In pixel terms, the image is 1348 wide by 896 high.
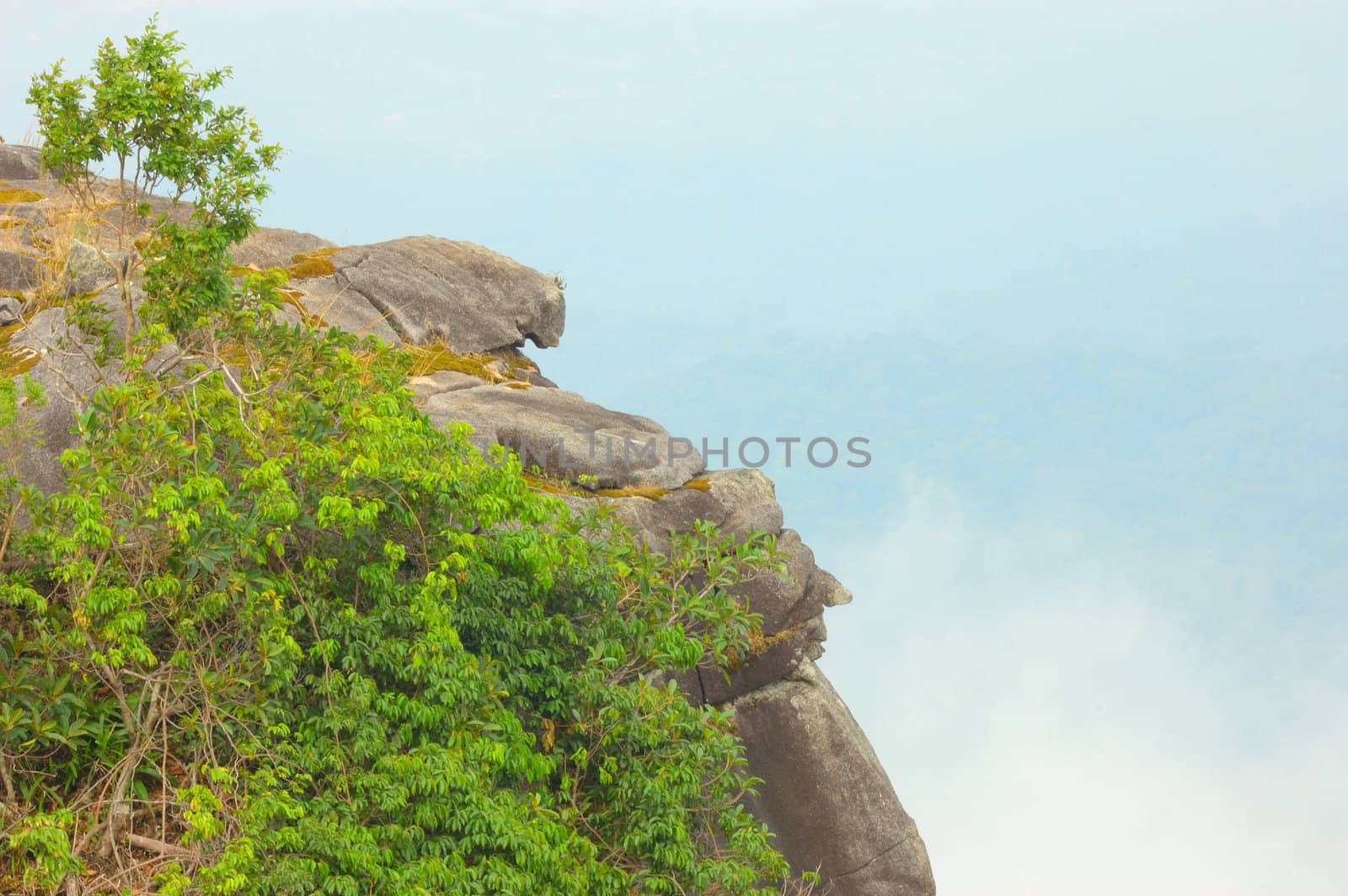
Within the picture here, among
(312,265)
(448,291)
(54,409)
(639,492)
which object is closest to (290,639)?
(54,409)

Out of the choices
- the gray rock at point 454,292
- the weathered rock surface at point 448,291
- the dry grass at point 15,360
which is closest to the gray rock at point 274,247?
the weathered rock surface at point 448,291

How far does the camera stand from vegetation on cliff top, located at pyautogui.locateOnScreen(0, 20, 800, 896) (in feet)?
27.9

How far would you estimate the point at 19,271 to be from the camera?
15.9 metres

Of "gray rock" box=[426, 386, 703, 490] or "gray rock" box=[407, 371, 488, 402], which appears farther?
"gray rock" box=[407, 371, 488, 402]

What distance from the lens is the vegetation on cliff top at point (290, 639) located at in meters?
8.49

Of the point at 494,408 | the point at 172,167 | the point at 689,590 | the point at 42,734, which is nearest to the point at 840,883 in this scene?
the point at 689,590

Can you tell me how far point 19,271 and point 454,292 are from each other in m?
7.20

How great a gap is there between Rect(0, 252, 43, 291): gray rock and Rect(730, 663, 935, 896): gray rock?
1031cm

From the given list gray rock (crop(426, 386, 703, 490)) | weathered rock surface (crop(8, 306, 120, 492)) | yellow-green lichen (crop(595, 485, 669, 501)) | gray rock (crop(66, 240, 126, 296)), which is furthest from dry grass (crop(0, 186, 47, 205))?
yellow-green lichen (crop(595, 485, 669, 501))

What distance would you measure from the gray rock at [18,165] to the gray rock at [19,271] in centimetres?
842

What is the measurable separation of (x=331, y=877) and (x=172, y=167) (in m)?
6.10

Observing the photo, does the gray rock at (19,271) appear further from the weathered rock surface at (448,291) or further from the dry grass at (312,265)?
the dry grass at (312,265)

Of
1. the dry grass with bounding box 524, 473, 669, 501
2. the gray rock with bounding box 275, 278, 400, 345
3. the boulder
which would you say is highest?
the gray rock with bounding box 275, 278, 400, 345

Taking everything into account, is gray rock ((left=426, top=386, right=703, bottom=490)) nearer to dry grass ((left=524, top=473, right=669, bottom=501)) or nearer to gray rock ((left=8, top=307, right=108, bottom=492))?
dry grass ((left=524, top=473, right=669, bottom=501))
